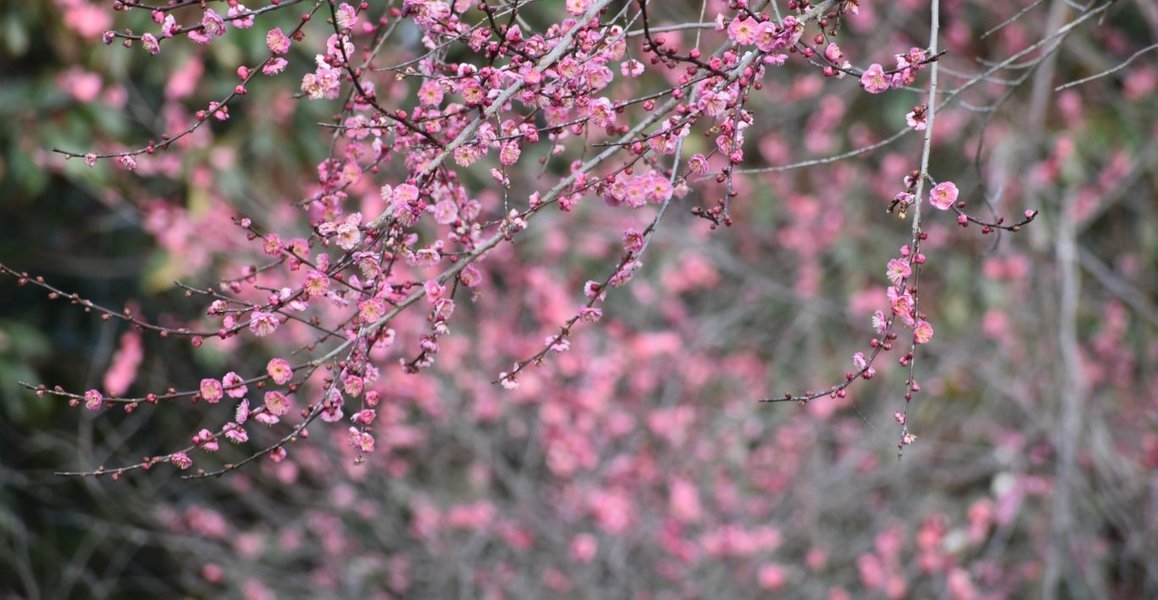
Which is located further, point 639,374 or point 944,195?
point 639,374

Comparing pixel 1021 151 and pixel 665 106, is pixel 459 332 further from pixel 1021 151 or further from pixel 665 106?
pixel 665 106

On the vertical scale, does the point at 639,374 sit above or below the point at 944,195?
above

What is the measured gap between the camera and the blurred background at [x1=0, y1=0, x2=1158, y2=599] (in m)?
3.31

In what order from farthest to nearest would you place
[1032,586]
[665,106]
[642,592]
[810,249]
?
[810,249]
[1032,586]
[642,592]
[665,106]

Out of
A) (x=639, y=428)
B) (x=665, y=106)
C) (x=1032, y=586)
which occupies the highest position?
(x=639, y=428)

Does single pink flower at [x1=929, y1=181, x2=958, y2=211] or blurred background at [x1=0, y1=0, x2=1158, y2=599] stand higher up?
blurred background at [x1=0, y1=0, x2=1158, y2=599]

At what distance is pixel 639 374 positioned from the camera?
151 inches

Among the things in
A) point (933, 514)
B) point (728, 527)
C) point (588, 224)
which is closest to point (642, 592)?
point (728, 527)

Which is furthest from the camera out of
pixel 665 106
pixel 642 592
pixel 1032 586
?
pixel 1032 586

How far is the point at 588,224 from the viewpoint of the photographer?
3.97 m

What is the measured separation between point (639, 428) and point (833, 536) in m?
0.67

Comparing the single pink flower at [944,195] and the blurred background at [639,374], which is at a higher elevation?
the blurred background at [639,374]

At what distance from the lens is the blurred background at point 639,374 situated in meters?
3.31

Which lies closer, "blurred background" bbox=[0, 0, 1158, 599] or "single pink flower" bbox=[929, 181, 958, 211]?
"single pink flower" bbox=[929, 181, 958, 211]
